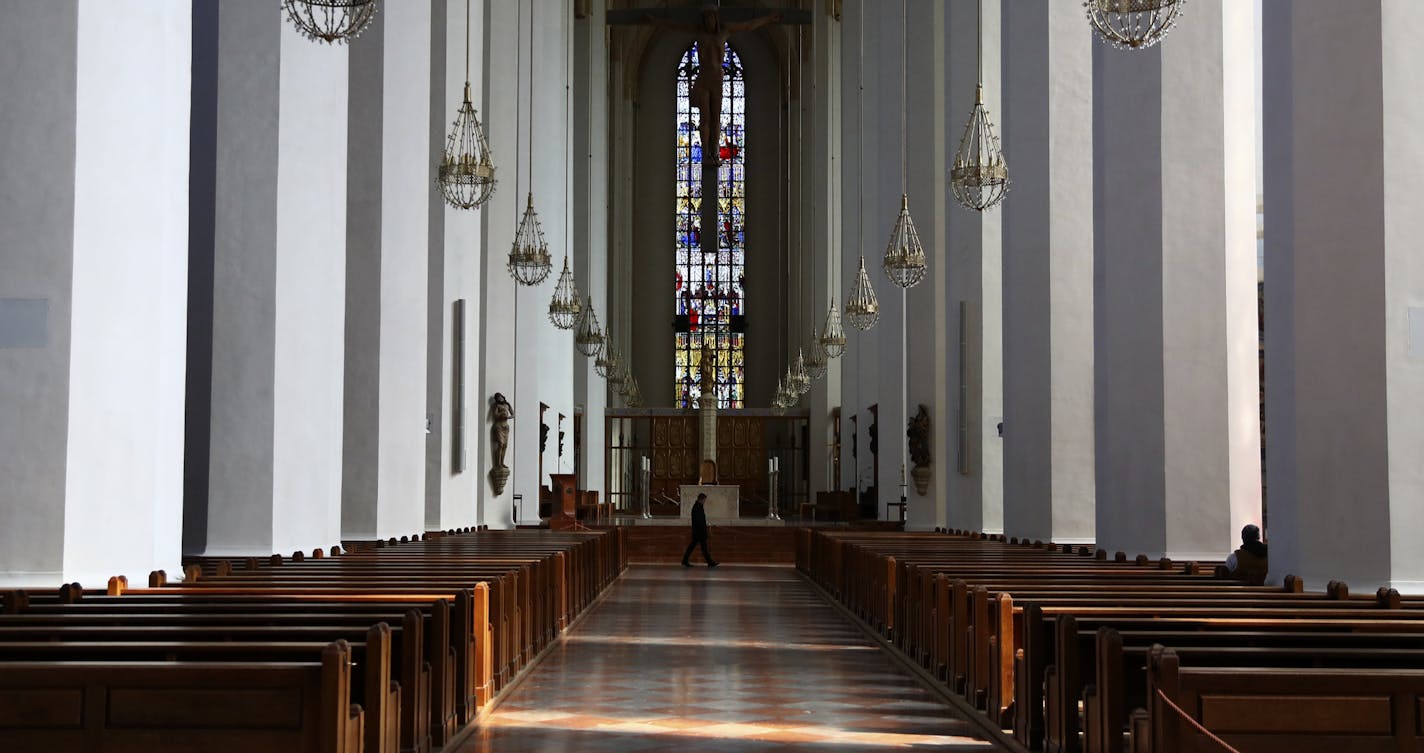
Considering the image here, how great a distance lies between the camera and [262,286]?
10359 mm

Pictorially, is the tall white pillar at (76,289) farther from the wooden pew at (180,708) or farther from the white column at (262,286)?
the wooden pew at (180,708)

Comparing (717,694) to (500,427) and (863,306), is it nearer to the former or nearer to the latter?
(863,306)

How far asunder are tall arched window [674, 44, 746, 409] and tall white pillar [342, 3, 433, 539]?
2413cm

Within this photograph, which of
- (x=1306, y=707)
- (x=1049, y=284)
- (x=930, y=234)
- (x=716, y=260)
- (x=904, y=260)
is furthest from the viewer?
(x=716, y=260)

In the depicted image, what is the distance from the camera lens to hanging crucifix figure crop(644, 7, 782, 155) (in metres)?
25.5

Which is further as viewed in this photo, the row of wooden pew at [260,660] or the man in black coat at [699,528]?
the man in black coat at [699,528]

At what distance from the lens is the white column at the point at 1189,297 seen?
10609 mm

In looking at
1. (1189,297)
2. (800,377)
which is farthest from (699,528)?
(1189,297)

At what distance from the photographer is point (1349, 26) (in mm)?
7855

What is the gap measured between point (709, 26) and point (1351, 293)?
62.3 feet

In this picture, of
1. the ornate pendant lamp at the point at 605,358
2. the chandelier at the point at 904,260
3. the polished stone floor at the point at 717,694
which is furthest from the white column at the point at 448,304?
the ornate pendant lamp at the point at 605,358

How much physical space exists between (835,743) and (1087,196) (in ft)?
28.8

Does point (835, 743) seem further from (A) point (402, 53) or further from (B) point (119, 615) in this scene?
(A) point (402, 53)

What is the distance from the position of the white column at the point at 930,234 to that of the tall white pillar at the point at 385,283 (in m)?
6.61
